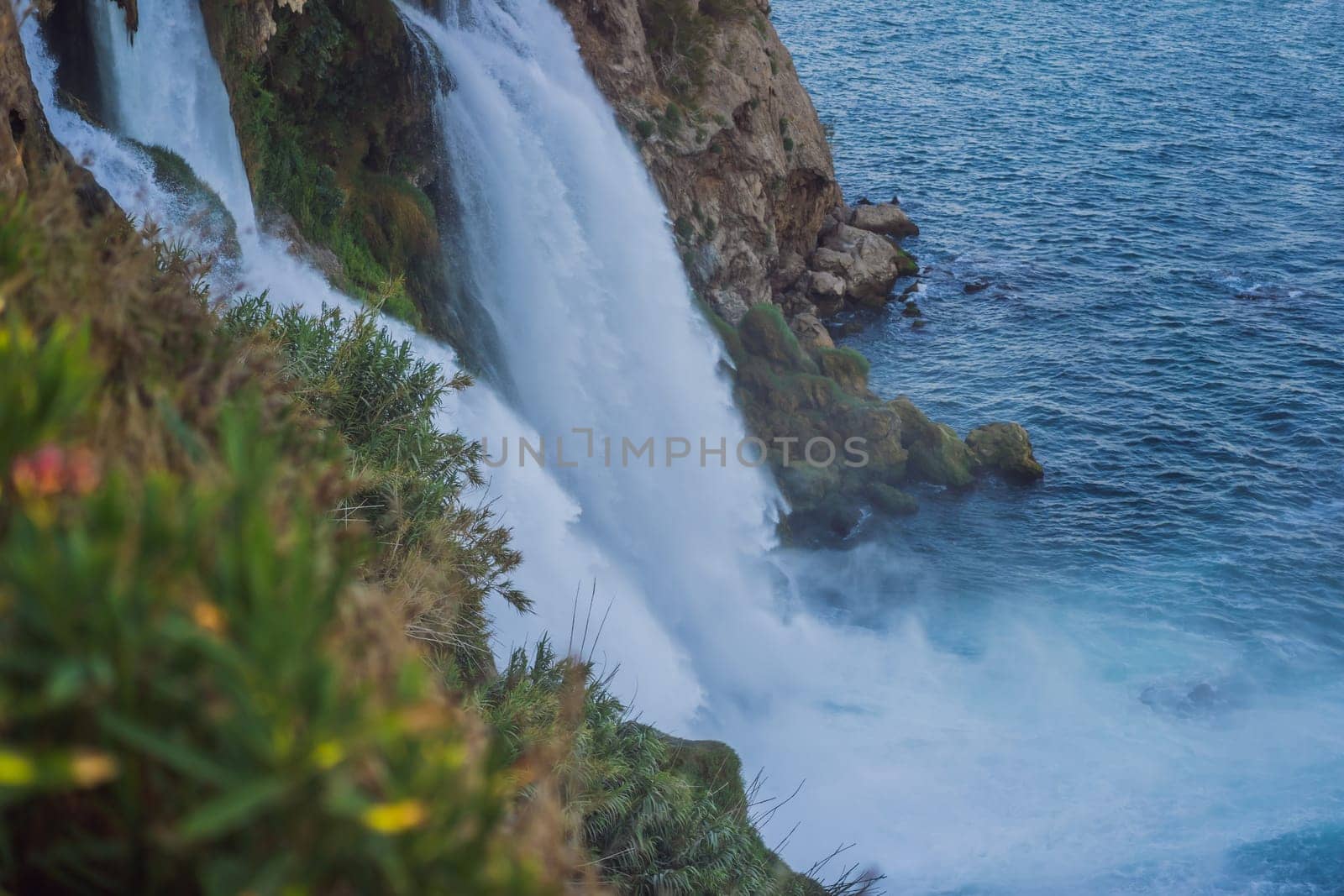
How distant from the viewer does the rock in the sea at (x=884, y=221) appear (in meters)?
31.2

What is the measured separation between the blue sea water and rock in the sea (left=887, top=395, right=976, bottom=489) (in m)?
0.48

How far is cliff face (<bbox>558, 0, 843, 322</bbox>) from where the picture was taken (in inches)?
866

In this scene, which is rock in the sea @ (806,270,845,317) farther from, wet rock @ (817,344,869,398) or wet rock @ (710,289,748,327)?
wet rock @ (817,344,869,398)

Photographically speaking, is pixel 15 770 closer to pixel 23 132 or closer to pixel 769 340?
pixel 23 132

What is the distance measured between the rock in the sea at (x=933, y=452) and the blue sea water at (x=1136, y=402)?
0.48 meters

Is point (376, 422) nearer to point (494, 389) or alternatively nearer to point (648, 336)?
point (494, 389)

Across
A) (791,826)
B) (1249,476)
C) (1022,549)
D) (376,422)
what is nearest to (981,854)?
(791,826)

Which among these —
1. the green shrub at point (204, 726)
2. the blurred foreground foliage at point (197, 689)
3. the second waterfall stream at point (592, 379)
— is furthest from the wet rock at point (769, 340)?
the green shrub at point (204, 726)

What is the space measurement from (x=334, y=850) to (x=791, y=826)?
12504 mm

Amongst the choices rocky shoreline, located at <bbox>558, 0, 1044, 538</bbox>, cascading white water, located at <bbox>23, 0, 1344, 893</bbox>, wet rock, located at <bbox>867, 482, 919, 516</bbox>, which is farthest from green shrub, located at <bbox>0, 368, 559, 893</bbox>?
wet rock, located at <bbox>867, 482, 919, 516</bbox>

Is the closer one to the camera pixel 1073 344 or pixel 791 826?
pixel 791 826

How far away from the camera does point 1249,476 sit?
2202cm

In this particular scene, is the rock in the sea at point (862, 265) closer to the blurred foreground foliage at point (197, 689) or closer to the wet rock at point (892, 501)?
the wet rock at point (892, 501)

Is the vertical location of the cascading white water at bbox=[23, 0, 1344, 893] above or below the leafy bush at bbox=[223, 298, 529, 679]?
above
